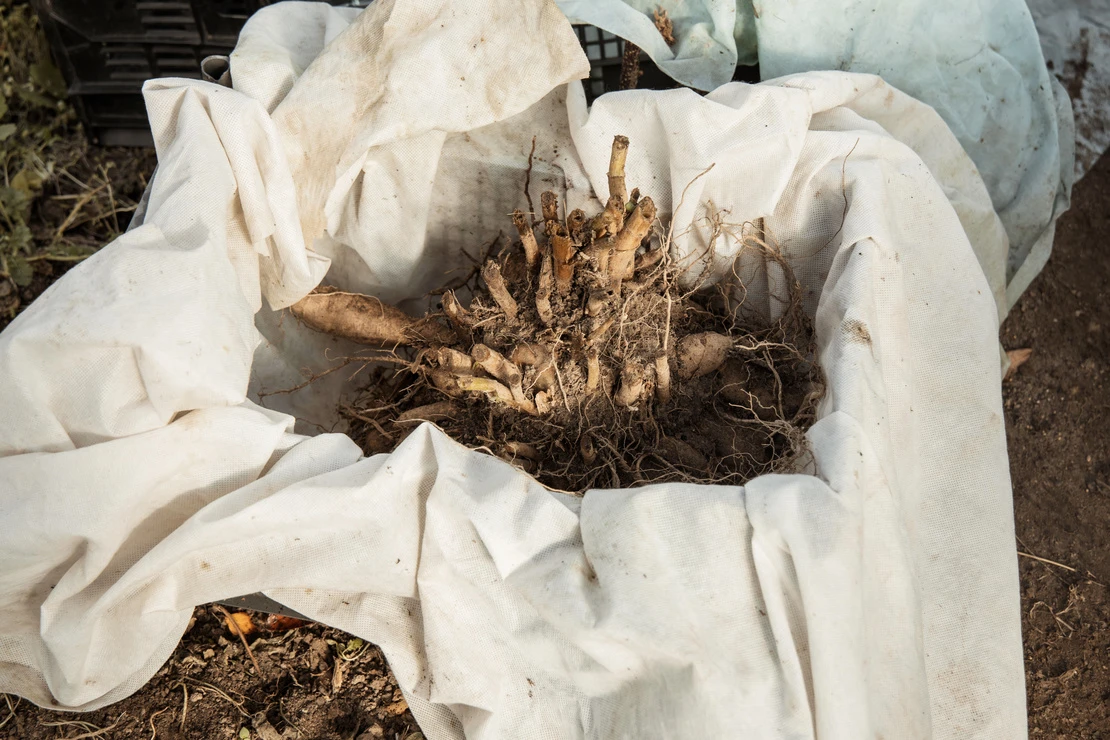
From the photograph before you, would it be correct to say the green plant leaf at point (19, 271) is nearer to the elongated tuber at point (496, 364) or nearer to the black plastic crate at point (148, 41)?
the black plastic crate at point (148, 41)

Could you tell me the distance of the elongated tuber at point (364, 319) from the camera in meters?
1.27

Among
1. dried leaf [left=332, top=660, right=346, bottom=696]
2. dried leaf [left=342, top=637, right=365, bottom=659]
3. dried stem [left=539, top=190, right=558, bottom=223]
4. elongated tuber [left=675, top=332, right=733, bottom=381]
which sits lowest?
dried leaf [left=332, top=660, right=346, bottom=696]

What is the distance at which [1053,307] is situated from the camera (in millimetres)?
1640

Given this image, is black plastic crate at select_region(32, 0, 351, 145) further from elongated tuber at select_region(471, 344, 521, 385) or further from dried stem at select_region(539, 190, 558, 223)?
elongated tuber at select_region(471, 344, 521, 385)

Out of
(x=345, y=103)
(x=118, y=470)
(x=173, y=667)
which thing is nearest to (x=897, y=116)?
(x=345, y=103)

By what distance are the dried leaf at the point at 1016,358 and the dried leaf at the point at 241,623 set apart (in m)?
1.35

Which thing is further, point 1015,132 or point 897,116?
point 1015,132

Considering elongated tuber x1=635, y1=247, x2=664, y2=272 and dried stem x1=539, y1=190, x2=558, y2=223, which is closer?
dried stem x1=539, y1=190, x2=558, y2=223

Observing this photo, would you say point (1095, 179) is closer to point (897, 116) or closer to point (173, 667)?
point (897, 116)

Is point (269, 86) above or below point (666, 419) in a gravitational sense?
above

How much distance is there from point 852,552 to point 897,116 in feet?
2.43

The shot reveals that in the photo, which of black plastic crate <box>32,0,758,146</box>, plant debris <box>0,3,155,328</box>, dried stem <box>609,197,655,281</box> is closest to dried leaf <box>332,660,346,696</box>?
dried stem <box>609,197,655,281</box>

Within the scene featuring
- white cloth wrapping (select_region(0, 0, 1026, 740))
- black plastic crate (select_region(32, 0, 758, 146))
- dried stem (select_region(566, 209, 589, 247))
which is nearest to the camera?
white cloth wrapping (select_region(0, 0, 1026, 740))

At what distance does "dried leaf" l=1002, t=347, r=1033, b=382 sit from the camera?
1586mm
